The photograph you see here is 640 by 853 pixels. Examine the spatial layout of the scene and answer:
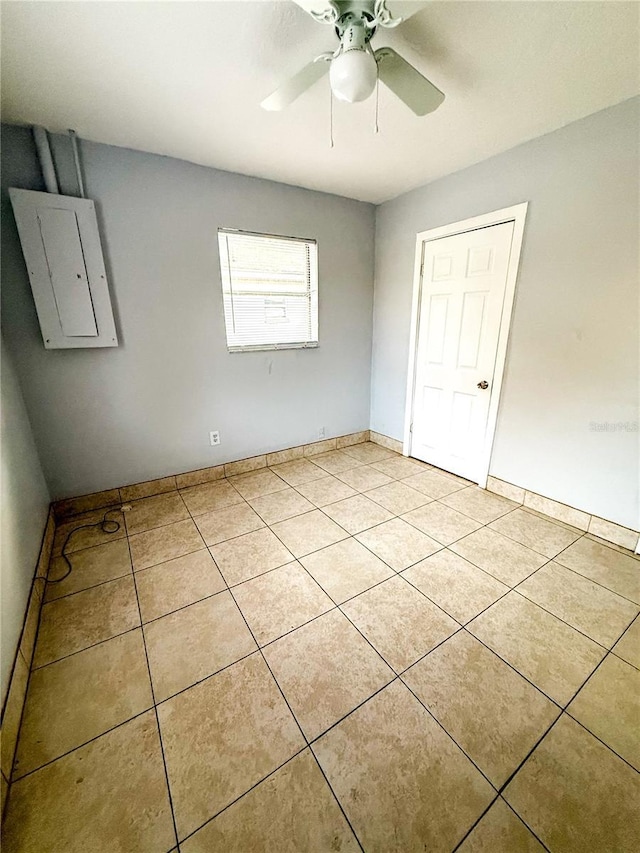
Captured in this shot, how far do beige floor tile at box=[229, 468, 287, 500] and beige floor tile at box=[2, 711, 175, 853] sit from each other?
1719mm

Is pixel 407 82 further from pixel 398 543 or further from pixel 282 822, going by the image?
pixel 282 822

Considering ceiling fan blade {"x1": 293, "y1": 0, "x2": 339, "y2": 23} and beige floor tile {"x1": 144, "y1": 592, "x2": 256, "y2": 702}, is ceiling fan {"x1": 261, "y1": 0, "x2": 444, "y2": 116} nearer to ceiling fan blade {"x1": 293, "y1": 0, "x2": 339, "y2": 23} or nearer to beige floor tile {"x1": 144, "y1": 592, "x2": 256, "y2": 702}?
ceiling fan blade {"x1": 293, "y1": 0, "x2": 339, "y2": 23}

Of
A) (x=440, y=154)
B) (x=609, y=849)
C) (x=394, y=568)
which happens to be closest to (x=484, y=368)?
(x=440, y=154)

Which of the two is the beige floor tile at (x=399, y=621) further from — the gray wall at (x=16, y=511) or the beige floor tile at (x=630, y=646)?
the gray wall at (x=16, y=511)

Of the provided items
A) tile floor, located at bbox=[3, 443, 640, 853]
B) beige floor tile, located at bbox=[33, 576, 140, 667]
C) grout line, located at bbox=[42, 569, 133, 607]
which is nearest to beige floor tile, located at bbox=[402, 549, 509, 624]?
tile floor, located at bbox=[3, 443, 640, 853]

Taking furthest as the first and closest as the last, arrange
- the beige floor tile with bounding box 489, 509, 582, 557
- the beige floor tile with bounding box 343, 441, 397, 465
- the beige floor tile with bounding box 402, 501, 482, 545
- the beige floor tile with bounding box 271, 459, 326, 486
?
the beige floor tile with bounding box 343, 441, 397, 465 < the beige floor tile with bounding box 271, 459, 326, 486 < the beige floor tile with bounding box 402, 501, 482, 545 < the beige floor tile with bounding box 489, 509, 582, 557

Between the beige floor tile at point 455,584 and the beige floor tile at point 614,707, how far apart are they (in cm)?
45

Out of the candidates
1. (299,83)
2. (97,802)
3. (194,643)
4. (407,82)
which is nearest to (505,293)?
(407,82)

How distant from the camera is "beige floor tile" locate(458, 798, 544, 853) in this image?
89 cm

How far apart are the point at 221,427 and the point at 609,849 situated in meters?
2.93

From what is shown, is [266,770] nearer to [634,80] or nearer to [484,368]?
[484,368]

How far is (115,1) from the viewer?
1189 mm

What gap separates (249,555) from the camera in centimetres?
204

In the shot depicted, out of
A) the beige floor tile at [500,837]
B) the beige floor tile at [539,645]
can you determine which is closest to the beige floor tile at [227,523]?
the beige floor tile at [539,645]
